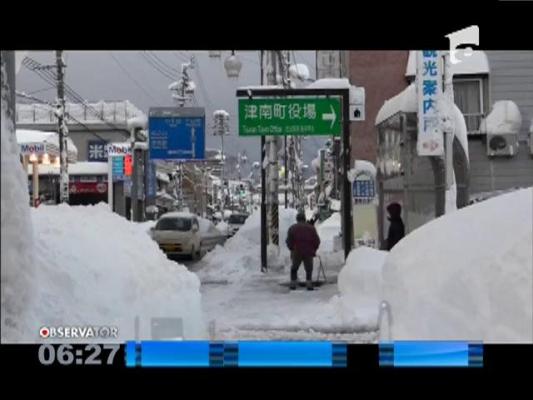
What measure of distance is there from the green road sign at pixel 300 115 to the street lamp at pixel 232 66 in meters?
6.13

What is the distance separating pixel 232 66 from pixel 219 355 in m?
2.32

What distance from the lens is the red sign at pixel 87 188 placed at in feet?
21.4

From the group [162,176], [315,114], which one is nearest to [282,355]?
[162,176]

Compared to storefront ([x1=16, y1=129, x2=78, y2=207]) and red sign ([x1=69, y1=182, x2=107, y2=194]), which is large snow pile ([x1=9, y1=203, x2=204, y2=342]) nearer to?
storefront ([x1=16, y1=129, x2=78, y2=207])

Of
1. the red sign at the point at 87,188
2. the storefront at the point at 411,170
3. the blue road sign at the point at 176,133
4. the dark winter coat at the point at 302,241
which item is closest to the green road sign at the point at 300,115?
the storefront at the point at 411,170

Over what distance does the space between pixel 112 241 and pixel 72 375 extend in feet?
5.50

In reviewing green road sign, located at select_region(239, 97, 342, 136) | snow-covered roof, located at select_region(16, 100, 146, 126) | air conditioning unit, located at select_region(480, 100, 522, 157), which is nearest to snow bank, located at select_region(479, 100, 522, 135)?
air conditioning unit, located at select_region(480, 100, 522, 157)

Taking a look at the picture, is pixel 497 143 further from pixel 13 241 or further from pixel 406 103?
pixel 13 241

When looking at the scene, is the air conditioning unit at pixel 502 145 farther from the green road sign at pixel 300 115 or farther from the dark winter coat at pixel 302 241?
the dark winter coat at pixel 302 241

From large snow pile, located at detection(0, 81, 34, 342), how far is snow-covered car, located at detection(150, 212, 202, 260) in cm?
440

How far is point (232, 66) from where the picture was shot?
4980mm

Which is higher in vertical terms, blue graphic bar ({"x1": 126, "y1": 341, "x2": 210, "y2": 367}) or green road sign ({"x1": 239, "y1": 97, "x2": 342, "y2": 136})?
green road sign ({"x1": 239, "y1": 97, "x2": 342, "y2": 136})

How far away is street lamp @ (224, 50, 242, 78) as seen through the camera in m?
4.65

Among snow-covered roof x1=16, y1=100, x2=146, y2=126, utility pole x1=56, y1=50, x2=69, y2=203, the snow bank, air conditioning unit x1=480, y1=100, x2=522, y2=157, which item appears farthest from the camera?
air conditioning unit x1=480, y1=100, x2=522, y2=157
